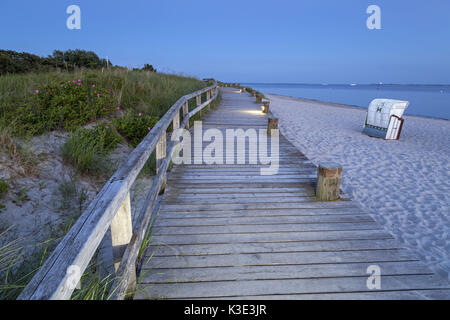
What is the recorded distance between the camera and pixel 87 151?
14.4 ft

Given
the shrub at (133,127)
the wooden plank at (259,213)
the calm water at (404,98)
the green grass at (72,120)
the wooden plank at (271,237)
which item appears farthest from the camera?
the calm water at (404,98)

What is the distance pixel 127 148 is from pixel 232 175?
2461 millimetres

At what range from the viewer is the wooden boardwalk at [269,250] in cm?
215

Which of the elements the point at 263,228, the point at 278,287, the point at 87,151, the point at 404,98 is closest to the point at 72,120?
the point at 87,151

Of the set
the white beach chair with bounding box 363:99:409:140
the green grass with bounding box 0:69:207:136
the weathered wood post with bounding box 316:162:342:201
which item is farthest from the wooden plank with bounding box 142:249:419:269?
the white beach chair with bounding box 363:99:409:140

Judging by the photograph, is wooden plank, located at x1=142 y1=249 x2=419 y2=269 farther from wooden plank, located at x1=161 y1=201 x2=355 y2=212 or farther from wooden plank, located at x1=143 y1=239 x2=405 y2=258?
wooden plank, located at x1=161 y1=201 x2=355 y2=212

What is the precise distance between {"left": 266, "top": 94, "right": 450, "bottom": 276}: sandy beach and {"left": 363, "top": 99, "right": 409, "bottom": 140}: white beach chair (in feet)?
1.15

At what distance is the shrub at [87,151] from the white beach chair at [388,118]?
30.0ft

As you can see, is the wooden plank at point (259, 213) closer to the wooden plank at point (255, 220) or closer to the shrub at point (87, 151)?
the wooden plank at point (255, 220)

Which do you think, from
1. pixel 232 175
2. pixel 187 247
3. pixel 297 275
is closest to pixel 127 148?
pixel 232 175

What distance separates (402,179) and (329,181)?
3.01 m

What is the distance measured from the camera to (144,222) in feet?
7.68

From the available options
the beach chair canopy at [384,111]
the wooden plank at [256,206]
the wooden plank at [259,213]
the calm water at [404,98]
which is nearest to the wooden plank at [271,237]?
the wooden plank at [259,213]

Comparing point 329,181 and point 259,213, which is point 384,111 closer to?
point 329,181
